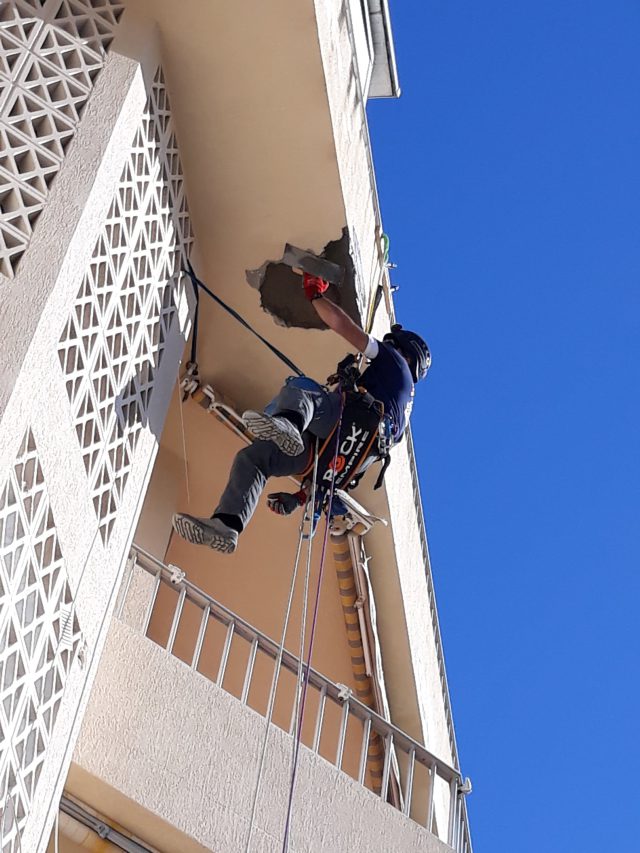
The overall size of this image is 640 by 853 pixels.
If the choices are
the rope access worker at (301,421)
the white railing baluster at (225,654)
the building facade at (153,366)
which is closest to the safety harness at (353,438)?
the rope access worker at (301,421)

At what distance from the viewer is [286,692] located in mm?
8977

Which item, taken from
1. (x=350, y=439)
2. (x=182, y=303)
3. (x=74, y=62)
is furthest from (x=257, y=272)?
(x=74, y=62)

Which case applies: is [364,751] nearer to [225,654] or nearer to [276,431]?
[225,654]

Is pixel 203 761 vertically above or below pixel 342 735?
below

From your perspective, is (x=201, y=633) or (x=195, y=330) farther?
(x=195, y=330)

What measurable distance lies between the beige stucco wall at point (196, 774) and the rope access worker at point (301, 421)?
2.70 feet

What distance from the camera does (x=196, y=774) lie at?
18.7 feet

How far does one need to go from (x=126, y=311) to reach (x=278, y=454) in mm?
983

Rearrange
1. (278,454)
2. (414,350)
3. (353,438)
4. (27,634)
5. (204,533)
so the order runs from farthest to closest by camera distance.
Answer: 1. (414,350)
2. (353,438)
3. (278,454)
4. (204,533)
5. (27,634)

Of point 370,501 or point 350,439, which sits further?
point 370,501

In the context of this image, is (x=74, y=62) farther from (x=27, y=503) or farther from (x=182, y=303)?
(x=27, y=503)

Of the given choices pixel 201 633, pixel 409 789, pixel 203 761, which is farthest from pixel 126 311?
pixel 409 789

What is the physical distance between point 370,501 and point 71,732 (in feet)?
10.2

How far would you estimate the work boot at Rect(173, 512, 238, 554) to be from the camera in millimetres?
5484
